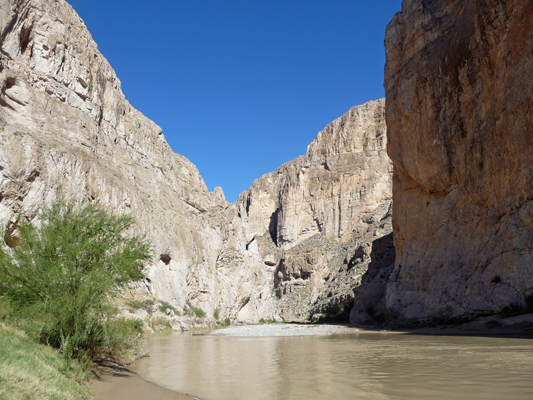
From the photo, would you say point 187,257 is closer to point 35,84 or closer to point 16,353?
point 35,84

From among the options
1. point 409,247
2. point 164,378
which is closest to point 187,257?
point 409,247

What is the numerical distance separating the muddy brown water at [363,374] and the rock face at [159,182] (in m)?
17.9

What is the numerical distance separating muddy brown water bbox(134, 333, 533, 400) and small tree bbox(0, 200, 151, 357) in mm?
2914

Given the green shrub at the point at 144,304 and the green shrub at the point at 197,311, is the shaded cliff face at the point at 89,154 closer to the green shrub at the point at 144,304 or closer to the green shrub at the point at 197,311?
the green shrub at the point at 197,311

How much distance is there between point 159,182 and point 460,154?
53.1 m

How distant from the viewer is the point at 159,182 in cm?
7219

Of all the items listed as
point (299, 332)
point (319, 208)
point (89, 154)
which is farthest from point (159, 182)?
point (319, 208)

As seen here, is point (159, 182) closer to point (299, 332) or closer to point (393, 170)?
point (393, 170)

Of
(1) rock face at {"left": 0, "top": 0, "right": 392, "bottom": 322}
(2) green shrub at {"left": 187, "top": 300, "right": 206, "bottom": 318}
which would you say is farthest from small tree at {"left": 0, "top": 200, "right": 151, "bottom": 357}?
(2) green shrub at {"left": 187, "top": 300, "right": 206, "bottom": 318}

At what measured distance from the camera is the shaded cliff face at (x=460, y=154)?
25641 mm

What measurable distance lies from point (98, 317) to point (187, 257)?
2139 inches

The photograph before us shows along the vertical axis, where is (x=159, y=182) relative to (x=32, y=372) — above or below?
above

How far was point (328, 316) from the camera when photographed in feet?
187

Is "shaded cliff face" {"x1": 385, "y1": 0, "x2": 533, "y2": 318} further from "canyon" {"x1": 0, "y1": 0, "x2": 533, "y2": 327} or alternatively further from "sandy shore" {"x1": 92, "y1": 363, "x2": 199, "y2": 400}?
"sandy shore" {"x1": 92, "y1": 363, "x2": 199, "y2": 400}
